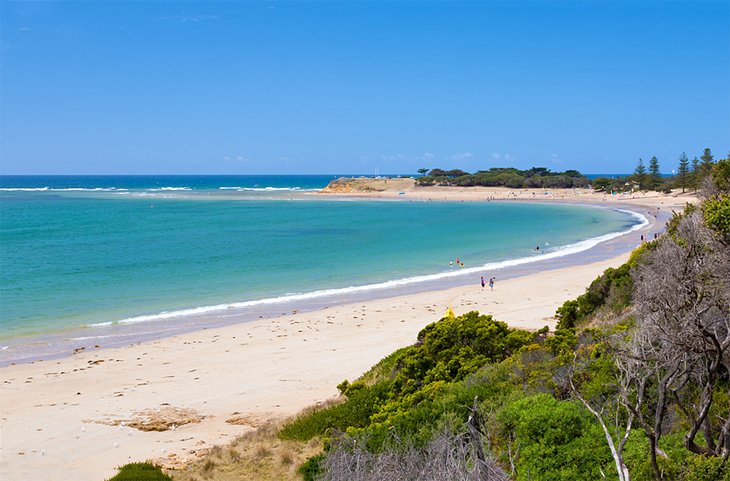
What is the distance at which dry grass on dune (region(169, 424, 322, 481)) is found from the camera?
9.24 meters

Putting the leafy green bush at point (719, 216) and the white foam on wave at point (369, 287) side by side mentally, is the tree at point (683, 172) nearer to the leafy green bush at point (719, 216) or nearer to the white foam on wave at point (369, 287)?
the white foam on wave at point (369, 287)

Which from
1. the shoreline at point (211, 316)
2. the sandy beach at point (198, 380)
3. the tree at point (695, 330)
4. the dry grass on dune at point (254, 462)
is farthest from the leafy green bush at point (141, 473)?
the shoreline at point (211, 316)

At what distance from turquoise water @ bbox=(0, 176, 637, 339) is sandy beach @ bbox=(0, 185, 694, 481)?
5.11 metres

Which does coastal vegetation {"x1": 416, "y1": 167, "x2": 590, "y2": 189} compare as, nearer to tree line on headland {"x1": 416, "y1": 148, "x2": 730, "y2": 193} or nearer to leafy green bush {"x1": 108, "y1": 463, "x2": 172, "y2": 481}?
tree line on headland {"x1": 416, "y1": 148, "x2": 730, "y2": 193}

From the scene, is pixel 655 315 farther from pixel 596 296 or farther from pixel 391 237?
pixel 391 237

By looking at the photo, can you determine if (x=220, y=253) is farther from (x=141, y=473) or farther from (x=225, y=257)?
(x=141, y=473)

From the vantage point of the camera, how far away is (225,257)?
134 ft

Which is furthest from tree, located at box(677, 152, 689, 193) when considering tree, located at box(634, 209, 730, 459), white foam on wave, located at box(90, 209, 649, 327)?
tree, located at box(634, 209, 730, 459)

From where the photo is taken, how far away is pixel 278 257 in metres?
41.0

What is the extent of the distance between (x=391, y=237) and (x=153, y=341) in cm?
3301

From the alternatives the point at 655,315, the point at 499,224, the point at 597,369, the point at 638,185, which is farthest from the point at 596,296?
the point at 638,185

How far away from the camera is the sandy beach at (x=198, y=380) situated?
480 inches

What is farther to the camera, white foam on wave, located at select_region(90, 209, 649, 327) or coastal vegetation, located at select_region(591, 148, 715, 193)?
coastal vegetation, located at select_region(591, 148, 715, 193)

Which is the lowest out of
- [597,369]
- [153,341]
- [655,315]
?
[153,341]
